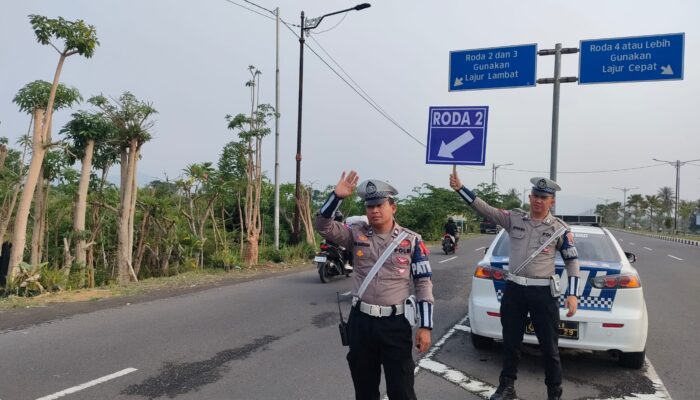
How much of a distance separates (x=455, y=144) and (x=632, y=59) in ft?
15.6

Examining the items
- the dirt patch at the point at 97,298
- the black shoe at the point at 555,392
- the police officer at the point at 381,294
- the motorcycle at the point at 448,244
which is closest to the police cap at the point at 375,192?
the police officer at the point at 381,294

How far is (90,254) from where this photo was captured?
38.0 feet

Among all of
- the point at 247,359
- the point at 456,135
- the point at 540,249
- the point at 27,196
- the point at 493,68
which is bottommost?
the point at 247,359

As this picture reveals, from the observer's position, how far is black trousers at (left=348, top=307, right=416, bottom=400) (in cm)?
297

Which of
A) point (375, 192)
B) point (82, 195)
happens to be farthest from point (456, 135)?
point (82, 195)

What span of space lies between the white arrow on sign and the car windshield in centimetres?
142

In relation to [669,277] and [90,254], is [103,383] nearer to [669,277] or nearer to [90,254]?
[90,254]

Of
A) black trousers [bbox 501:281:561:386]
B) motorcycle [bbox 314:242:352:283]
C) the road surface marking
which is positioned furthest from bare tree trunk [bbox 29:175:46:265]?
black trousers [bbox 501:281:561:386]

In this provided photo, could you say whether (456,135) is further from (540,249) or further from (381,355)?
(381,355)

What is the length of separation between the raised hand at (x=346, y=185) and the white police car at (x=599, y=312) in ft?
8.57

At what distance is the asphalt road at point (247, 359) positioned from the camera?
14.4 feet

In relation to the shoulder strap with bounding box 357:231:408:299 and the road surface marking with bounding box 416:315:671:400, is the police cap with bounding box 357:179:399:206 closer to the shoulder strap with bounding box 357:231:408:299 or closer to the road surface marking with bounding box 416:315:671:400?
the shoulder strap with bounding box 357:231:408:299

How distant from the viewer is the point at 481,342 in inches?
218

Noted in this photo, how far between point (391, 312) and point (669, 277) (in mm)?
13516
